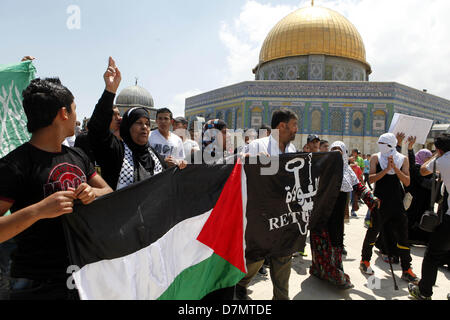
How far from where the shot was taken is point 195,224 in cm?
220

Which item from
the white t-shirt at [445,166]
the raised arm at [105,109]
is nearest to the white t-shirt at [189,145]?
the raised arm at [105,109]

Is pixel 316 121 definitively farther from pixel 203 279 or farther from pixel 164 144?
pixel 203 279

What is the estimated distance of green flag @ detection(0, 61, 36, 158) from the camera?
3.15m

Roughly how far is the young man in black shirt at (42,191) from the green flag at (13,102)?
210 cm


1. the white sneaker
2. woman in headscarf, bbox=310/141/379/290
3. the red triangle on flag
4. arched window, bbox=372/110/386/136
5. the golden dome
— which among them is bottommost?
the white sneaker

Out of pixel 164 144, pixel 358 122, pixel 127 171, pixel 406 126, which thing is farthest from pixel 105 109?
pixel 358 122

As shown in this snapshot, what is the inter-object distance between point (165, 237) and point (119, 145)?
810 mm

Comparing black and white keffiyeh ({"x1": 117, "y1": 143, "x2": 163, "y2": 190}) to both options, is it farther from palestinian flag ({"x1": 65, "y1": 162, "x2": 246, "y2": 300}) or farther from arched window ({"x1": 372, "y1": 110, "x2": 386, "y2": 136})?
arched window ({"x1": 372, "y1": 110, "x2": 386, "y2": 136})

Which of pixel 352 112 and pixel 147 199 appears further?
pixel 352 112

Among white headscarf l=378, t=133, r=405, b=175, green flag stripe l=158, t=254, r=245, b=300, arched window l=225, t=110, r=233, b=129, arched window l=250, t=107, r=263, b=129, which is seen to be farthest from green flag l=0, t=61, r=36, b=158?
arched window l=225, t=110, r=233, b=129

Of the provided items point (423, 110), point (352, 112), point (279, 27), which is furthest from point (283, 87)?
point (423, 110)

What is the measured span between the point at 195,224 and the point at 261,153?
0.93 m

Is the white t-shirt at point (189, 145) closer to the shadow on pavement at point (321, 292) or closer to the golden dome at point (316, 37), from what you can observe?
the shadow on pavement at point (321, 292)
